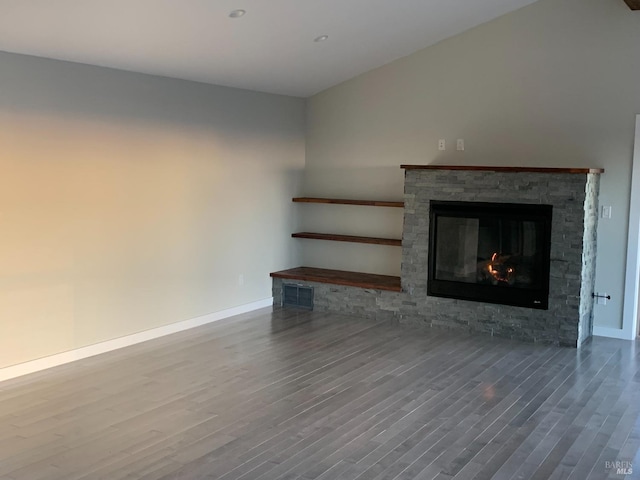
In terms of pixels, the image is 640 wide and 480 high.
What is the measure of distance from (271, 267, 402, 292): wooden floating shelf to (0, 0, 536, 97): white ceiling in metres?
1.96

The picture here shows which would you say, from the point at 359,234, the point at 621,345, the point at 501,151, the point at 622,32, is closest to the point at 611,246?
the point at 621,345

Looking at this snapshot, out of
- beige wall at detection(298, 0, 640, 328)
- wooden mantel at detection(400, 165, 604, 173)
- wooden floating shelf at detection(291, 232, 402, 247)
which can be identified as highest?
beige wall at detection(298, 0, 640, 328)

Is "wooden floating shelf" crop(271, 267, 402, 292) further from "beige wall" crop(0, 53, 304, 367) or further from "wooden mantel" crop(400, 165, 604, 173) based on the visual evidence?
"wooden mantel" crop(400, 165, 604, 173)

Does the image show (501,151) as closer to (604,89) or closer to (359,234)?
(604,89)

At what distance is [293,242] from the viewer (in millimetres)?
7789

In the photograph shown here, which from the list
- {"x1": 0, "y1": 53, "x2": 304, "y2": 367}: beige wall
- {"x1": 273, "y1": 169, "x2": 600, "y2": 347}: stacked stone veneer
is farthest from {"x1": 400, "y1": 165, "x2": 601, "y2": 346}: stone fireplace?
{"x1": 0, "y1": 53, "x2": 304, "y2": 367}: beige wall

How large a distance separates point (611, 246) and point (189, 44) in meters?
4.11

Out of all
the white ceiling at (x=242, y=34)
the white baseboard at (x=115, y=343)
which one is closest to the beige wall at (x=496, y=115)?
the white ceiling at (x=242, y=34)

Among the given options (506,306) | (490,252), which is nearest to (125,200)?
(490,252)

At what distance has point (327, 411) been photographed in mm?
4273

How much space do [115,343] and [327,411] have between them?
86.2 inches

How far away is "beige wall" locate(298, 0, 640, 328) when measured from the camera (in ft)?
20.0

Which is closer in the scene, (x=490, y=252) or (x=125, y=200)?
(x=125, y=200)

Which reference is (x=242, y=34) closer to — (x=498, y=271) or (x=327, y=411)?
(x=327, y=411)
